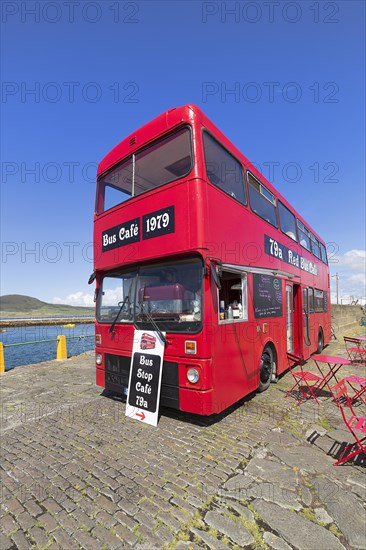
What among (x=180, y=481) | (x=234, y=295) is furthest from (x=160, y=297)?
(x=180, y=481)

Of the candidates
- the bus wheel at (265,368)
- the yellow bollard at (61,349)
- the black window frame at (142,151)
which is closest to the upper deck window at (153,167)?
the black window frame at (142,151)

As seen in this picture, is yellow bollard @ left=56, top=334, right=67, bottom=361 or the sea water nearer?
yellow bollard @ left=56, top=334, right=67, bottom=361

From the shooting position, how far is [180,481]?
3115mm

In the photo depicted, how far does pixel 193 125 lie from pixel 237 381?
425 centimetres

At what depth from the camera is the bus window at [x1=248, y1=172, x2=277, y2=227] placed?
5961 mm

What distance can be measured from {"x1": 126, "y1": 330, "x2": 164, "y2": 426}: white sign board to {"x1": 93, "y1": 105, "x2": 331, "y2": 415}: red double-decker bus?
12 centimetres

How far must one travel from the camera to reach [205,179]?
14.0 feet

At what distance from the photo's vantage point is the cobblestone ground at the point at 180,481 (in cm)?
238

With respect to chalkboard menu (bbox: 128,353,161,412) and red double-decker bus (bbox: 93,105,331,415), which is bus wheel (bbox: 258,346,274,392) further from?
chalkboard menu (bbox: 128,353,161,412)

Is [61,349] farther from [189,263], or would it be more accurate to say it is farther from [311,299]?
[311,299]

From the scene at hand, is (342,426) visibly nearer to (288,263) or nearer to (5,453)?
(288,263)

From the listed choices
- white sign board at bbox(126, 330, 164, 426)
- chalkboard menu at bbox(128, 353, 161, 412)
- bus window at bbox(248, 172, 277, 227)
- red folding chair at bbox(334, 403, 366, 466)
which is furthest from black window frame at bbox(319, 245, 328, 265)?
chalkboard menu at bbox(128, 353, 161, 412)

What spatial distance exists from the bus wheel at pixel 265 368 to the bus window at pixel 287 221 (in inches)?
132

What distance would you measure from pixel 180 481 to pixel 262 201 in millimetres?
5524
